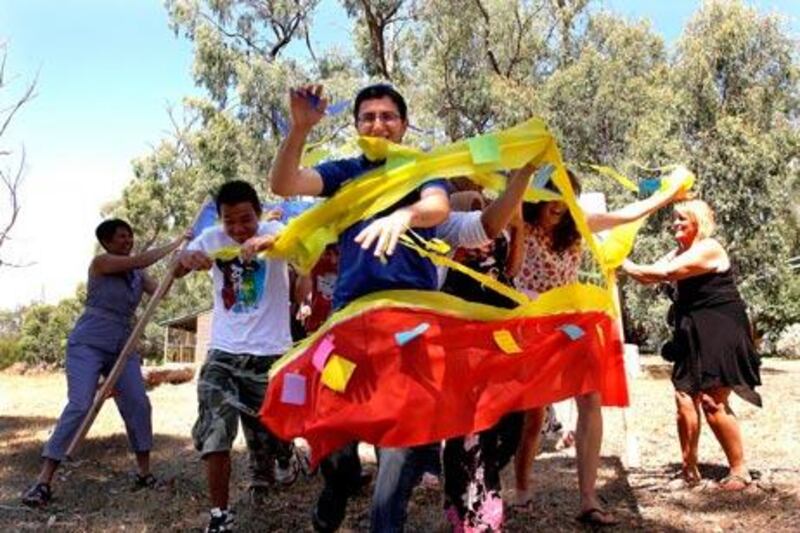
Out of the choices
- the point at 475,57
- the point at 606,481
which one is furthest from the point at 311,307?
the point at 475,57

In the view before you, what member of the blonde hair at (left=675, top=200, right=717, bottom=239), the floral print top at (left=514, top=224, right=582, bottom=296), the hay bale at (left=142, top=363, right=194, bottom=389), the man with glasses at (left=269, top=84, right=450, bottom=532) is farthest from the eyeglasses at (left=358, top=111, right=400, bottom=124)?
the hay bale at (left=142, top=363, right=194, bottom=389)

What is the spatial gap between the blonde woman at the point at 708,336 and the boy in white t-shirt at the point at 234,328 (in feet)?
6.30

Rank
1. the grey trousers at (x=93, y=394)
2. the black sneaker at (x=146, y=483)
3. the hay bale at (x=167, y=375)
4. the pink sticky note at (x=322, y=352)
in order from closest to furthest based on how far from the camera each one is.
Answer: the pink sticky note at (x=322, y=352), the grey trousers at (x=93, y=394), the black sneaker at (x=146, y=483), the hay bale at (x=167, y=375)

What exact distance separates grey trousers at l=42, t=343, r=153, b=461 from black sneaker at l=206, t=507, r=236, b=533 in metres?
1.82

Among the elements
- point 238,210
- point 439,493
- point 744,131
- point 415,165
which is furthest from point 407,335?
point 744,131

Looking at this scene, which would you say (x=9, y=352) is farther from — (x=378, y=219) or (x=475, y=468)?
(x=378, y=219)

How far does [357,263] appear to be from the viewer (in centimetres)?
274

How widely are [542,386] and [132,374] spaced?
3388 mm

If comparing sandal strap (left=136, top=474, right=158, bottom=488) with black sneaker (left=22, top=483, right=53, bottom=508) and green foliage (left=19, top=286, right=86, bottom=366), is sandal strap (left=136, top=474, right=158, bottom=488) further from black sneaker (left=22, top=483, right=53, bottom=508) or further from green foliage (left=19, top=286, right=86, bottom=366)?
green foliage (left=19, top=286, right=86, bottom=366)

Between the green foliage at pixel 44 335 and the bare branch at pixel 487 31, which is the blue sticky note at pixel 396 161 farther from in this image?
the green foliage at pixel 44 335

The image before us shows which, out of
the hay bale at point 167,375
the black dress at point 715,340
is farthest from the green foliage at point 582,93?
the black dress at point 715,340

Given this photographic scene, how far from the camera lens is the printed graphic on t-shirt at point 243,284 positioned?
3982 millimetres

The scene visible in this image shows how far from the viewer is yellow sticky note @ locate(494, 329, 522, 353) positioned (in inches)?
112

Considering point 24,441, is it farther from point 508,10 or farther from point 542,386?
point 508,10
